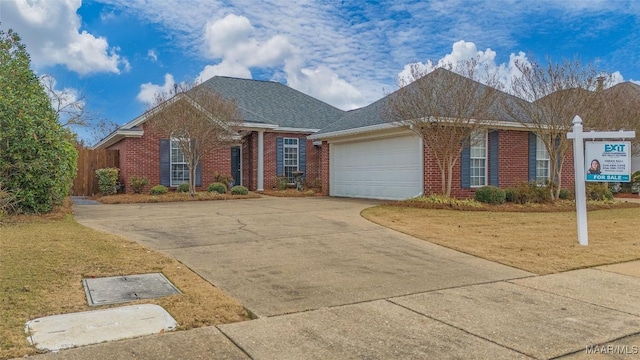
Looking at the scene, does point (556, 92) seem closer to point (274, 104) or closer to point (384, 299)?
point (384, 299)

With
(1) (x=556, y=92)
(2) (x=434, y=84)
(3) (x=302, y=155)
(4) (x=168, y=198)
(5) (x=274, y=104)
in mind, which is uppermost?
(5) (x=274, y=104)

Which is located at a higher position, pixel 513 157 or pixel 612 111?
pixel 612 111

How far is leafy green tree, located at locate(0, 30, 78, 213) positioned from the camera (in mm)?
10289

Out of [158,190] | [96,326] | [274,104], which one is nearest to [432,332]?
[96,326]

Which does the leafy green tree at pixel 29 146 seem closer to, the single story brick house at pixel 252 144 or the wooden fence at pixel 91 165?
the single story brick house at pixel 252 144

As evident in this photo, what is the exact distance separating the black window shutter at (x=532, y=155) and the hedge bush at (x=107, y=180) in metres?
15.8

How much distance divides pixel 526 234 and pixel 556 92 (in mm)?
6655

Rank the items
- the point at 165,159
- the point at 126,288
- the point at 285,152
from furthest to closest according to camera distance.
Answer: the point at 285,152
the point at 165,159
the point at 126,288

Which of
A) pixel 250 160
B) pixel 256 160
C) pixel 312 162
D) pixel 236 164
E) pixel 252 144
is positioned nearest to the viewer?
pixel 256 160

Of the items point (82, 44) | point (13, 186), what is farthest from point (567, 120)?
point (82, 44)

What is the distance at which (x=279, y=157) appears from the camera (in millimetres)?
21703

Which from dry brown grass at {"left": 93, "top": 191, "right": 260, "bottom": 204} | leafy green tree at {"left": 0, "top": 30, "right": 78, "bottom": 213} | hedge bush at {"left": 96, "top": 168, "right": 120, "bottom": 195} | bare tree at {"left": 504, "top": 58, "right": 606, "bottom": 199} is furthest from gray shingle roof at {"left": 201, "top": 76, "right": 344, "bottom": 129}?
bare tree at {"left": 504, "top": 58, "right": 606, "bottom": 199}

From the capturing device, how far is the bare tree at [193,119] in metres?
16.4

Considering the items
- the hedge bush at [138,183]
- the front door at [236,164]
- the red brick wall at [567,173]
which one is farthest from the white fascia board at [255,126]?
the red brick wall at [567,173]
